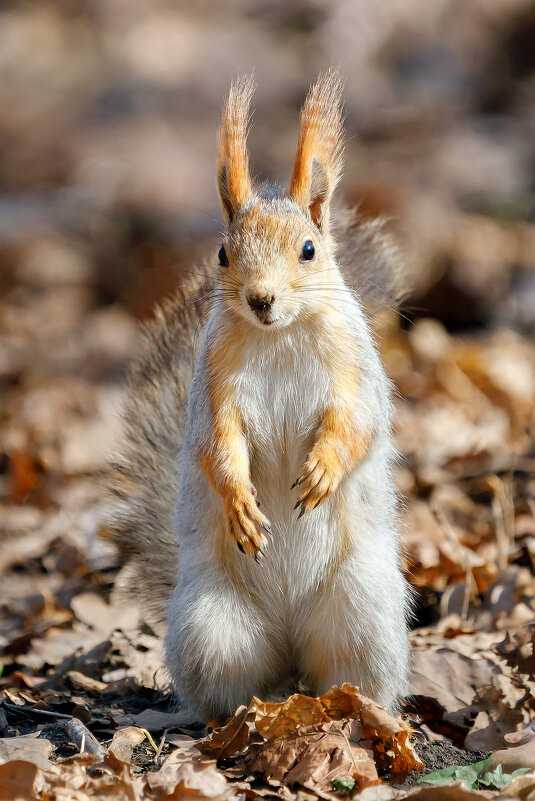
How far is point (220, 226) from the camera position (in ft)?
21.9

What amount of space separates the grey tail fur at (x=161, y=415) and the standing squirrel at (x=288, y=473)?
1.61 feet

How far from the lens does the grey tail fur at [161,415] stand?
3443mm

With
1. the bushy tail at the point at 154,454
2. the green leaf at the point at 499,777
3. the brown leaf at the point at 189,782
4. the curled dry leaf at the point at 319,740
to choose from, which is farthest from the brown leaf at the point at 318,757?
the bushy tail at the point at 154,454

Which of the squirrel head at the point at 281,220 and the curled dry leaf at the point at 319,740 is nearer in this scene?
the curled dry leaf at the point at 319,740

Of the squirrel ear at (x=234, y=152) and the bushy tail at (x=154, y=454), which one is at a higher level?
the squirrel ear at (x=234, y=152)

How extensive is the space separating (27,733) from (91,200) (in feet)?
21.1

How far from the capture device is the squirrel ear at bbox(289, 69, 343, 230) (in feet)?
8.91

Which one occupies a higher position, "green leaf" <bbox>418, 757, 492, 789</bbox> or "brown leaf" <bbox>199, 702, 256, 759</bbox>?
"brown leaf" <bbox>199, 702, 256, 759</bbox>

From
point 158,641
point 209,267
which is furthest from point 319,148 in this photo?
point 158,641

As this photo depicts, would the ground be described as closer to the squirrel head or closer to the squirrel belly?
the squirrel belly

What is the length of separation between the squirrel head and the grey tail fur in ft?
2.12

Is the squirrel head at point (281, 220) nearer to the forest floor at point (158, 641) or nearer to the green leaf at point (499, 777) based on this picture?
the forest floor at point (158, 641)

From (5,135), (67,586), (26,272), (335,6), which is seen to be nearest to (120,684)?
(67,586)

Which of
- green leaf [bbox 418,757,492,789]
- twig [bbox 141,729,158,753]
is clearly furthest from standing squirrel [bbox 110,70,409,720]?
green leaf [bbox 418,757,492,789]
